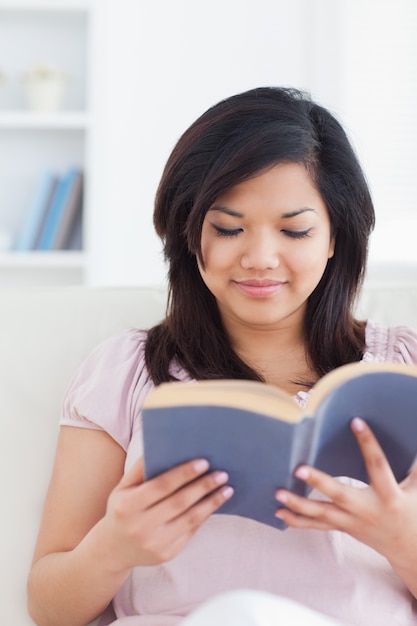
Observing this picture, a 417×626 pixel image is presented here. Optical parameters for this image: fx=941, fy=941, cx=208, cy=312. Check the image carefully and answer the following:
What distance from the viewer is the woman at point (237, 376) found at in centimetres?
100

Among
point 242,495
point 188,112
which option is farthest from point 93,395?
point 188,112

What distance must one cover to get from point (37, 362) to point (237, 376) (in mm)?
347

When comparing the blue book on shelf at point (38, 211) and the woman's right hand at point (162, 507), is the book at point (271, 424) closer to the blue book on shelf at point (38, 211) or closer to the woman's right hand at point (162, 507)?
the woman's right hand at point (162, 507)

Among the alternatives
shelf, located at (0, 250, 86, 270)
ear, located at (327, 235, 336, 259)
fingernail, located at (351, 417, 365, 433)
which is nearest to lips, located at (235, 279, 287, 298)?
ear, located at (327, 235, 336, 259)

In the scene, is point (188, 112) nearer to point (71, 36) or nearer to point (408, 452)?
point (71, 36)

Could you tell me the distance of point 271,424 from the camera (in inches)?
34.6

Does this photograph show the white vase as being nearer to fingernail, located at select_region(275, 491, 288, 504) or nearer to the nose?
the nose

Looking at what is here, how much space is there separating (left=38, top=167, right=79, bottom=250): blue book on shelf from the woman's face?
2.31 meters

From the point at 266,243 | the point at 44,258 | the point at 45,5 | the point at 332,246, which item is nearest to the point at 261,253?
the point at 266,243

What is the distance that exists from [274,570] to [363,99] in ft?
9.47

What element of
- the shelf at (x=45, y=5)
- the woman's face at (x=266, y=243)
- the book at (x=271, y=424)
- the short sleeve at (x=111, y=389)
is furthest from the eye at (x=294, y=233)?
the shelf at (x=45, y=5)

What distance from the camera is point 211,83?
376 centimetres

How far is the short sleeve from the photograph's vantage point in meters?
1.32

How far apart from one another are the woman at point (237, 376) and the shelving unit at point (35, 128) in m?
2.26
